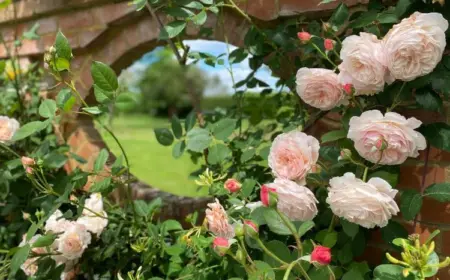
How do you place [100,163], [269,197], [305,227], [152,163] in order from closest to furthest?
1. [269,197]
2. [305,227]
3. [100,163]
4. [152,163]

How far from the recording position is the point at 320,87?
4.25ft

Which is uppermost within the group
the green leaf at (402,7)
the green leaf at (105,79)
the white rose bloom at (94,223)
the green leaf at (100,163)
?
the green leaf at (402,7)

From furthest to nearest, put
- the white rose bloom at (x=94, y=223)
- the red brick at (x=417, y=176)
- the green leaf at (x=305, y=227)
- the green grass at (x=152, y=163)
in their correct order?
the green grass at (x=152, y=163) < the white rose bloom at (x=94, y=223) < the red brick at (x=417, y=176) < the green leaf at (x=305, y=227)

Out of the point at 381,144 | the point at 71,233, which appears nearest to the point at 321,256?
the point at 381,144

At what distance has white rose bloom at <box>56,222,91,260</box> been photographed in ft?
5.61

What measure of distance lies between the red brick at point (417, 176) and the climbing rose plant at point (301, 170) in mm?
42

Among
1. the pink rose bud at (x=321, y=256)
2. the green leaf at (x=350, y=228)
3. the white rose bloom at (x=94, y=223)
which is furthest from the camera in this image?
the white rose bloom at (x=94, y=223)

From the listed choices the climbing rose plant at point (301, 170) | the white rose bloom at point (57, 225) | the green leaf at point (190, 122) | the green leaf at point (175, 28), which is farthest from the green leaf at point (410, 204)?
the white rose bloom at point (57, 225)

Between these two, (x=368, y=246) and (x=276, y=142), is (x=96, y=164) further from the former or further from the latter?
(x=368, y=246)

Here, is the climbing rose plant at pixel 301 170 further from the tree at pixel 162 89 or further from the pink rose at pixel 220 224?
the tree at pixel 162 89

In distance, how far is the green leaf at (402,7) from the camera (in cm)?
128

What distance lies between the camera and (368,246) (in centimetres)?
152

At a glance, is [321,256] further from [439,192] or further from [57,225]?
[57,225]

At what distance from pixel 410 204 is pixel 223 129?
55cm
